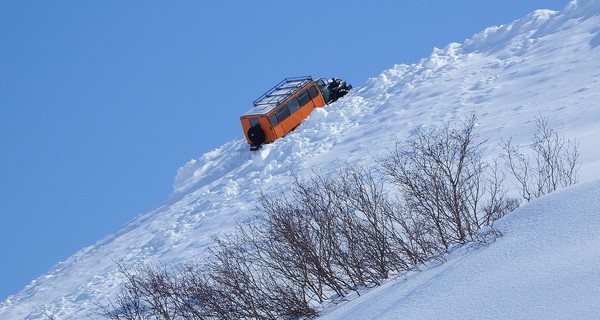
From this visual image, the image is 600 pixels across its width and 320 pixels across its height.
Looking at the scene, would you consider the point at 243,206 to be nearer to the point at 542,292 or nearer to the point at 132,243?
the point at 132,243

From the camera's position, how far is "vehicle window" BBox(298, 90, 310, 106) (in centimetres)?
3558

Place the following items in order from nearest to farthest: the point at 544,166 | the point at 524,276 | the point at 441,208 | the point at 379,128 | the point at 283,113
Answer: the point at 524,276, the point at 441,208, the point at 544,166, the point at 379,128, the point at 283,113

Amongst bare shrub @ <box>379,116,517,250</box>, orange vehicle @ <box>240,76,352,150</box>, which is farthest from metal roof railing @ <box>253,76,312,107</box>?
bare shrub @ <box>379,116,517,250</box>

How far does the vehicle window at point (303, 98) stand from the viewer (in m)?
35.6

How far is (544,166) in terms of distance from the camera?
61.6 ft

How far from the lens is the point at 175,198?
3672cm

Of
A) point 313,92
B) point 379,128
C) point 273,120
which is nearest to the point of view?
point 379,128

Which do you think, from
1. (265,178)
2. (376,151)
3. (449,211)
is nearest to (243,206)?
(265,178)

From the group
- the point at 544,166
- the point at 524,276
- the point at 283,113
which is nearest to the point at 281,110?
the point at 283,113

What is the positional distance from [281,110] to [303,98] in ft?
3.57

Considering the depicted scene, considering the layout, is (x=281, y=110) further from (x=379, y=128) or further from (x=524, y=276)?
(x=524, y=276)

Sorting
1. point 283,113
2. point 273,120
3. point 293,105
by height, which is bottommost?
point 273,120

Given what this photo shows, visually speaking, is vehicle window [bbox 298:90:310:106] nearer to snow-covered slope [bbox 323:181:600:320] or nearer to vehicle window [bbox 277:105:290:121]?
vehicle window [bbox 277:105:290:121]

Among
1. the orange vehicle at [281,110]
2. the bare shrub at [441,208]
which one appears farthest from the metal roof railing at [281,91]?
the bare shrub at [441,208]
